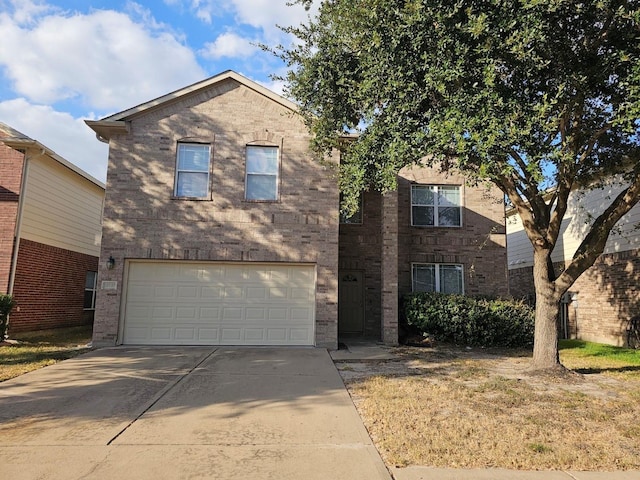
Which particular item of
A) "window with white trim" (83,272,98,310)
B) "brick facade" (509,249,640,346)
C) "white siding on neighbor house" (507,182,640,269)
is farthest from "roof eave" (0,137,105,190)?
"brick facade" (509,249,640,346)

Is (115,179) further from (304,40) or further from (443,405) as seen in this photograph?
(443,405)

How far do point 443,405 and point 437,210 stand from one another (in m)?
9.40

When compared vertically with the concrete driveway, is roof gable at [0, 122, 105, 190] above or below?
above

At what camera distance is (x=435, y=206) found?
583 inches

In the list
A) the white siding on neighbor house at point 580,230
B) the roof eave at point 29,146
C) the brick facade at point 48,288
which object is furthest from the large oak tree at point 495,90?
the brick facade at point 48,288

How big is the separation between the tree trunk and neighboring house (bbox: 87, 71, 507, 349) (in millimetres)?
2747

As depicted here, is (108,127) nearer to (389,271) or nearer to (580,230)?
(389,271)

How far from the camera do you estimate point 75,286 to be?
1520 cm

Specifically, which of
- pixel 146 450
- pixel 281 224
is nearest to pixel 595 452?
pixel 146 450

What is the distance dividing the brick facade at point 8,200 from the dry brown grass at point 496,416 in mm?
9301

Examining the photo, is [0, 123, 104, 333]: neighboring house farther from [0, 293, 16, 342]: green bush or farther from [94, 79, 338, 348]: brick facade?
[94, 79, 338, 348]: brick facade

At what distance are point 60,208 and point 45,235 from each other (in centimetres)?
117

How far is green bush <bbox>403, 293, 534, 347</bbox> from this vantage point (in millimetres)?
12383

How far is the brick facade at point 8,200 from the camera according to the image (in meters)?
11.7
